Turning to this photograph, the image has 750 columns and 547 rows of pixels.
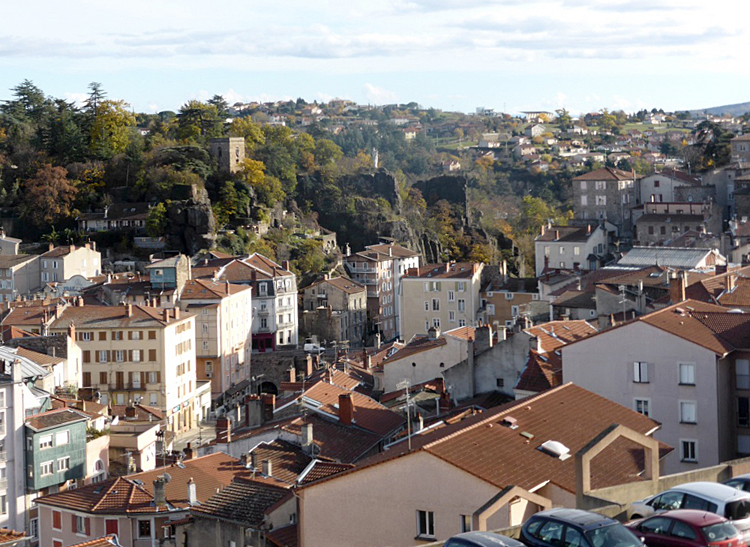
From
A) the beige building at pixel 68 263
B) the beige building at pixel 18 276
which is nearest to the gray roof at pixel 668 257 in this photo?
the beige building at pixel 68 263

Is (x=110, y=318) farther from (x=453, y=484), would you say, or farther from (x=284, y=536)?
(x=453, y=484)

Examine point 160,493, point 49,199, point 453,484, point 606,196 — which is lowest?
point 160,493

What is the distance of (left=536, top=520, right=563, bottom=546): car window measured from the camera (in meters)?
13.9

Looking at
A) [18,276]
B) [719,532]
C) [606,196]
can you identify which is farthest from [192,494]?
[606,196]

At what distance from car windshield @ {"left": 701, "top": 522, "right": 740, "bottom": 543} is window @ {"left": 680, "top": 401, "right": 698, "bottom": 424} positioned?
12.7 m

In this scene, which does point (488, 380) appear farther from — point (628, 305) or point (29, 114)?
point (29, 114)

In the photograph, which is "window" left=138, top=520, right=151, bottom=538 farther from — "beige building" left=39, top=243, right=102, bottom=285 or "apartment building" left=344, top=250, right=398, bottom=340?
"apartment building" left=344, top=250, right=398, bottom=340

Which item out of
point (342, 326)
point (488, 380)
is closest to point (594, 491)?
point (488, 380)

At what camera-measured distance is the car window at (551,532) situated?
13930mm

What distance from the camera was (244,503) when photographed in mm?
22109

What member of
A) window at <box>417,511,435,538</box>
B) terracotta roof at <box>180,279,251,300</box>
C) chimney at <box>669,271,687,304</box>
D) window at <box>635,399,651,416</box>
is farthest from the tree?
window at <box>417,511,435,538</box>

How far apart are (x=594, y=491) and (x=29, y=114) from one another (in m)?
98.0

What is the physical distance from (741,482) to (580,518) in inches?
147

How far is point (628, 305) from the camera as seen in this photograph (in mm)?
40562
